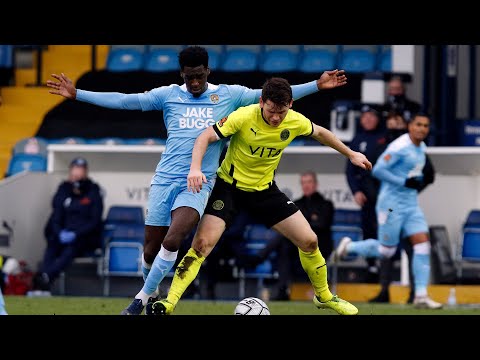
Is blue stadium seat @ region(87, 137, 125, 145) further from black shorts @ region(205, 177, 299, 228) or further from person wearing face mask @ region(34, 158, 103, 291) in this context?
black shorts @ region(205, 177, 299, 228)

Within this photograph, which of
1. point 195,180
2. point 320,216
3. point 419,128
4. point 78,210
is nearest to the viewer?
point 195,180

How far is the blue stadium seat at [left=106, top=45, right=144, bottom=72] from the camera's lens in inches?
771

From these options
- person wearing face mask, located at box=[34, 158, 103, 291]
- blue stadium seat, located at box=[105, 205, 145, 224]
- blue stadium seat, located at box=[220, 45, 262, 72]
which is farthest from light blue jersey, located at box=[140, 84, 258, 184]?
blue stadium seat, located at box=[220, 45, 262, 72]

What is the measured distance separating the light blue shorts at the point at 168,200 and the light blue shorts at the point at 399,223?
3.92m

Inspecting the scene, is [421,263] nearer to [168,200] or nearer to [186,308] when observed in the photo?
[186,308]

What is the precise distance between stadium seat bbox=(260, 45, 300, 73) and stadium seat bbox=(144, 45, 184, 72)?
52.7 inches

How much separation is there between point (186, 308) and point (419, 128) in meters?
2.97

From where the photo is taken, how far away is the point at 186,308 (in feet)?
41.2

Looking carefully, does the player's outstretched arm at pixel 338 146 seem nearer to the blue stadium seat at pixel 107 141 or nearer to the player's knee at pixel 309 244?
the player's knee at pixel 309 244

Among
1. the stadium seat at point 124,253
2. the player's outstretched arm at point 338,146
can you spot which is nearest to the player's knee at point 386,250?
the stadium seat at point 124,253

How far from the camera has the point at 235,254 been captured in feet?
51.2

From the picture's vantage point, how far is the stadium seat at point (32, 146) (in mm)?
18156

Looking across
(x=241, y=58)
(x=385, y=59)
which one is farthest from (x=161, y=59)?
(x=385, y=59)
